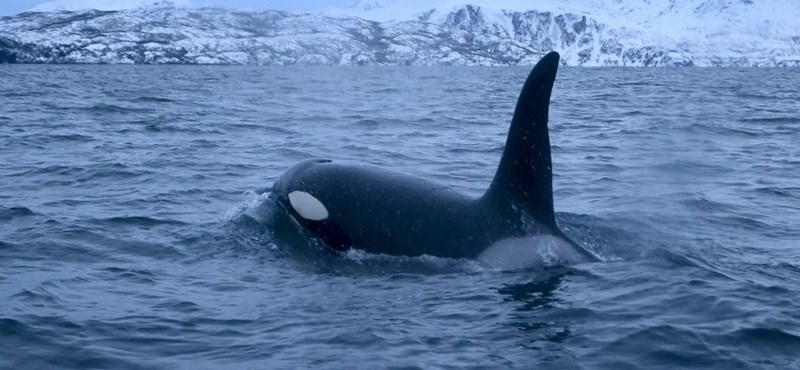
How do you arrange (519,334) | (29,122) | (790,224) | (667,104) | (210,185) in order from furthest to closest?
(667,104)
(29,122)
(210,185)
(790,224)
(519,334)

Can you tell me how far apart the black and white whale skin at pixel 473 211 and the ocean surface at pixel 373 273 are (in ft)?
0.63

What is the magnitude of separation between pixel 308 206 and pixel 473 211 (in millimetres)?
2267

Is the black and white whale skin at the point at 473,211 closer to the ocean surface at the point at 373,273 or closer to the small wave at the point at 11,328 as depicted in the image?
the ocean surface at the point at 373,273

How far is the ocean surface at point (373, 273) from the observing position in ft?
21.7

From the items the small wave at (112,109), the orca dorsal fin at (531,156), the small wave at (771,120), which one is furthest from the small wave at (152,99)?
the orca dorsal fin at (531,156)

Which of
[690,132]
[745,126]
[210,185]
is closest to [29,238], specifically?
[210,185]

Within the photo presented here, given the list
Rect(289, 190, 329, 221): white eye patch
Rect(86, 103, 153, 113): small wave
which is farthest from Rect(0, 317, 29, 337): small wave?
Rect(86, 103, 153, 113): small wave

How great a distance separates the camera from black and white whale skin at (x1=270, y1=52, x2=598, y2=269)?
8367 mm

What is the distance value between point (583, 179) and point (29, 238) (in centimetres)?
900

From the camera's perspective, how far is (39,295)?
7.95 m

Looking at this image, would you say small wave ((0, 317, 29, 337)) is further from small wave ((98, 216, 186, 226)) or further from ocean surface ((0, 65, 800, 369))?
small wave ((98, 216, 186, 226))

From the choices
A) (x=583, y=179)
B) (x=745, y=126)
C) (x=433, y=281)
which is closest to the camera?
(x=433, y=281)

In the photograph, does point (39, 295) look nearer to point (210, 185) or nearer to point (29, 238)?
point (29, 238)

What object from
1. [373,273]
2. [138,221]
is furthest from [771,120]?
[373,273]
